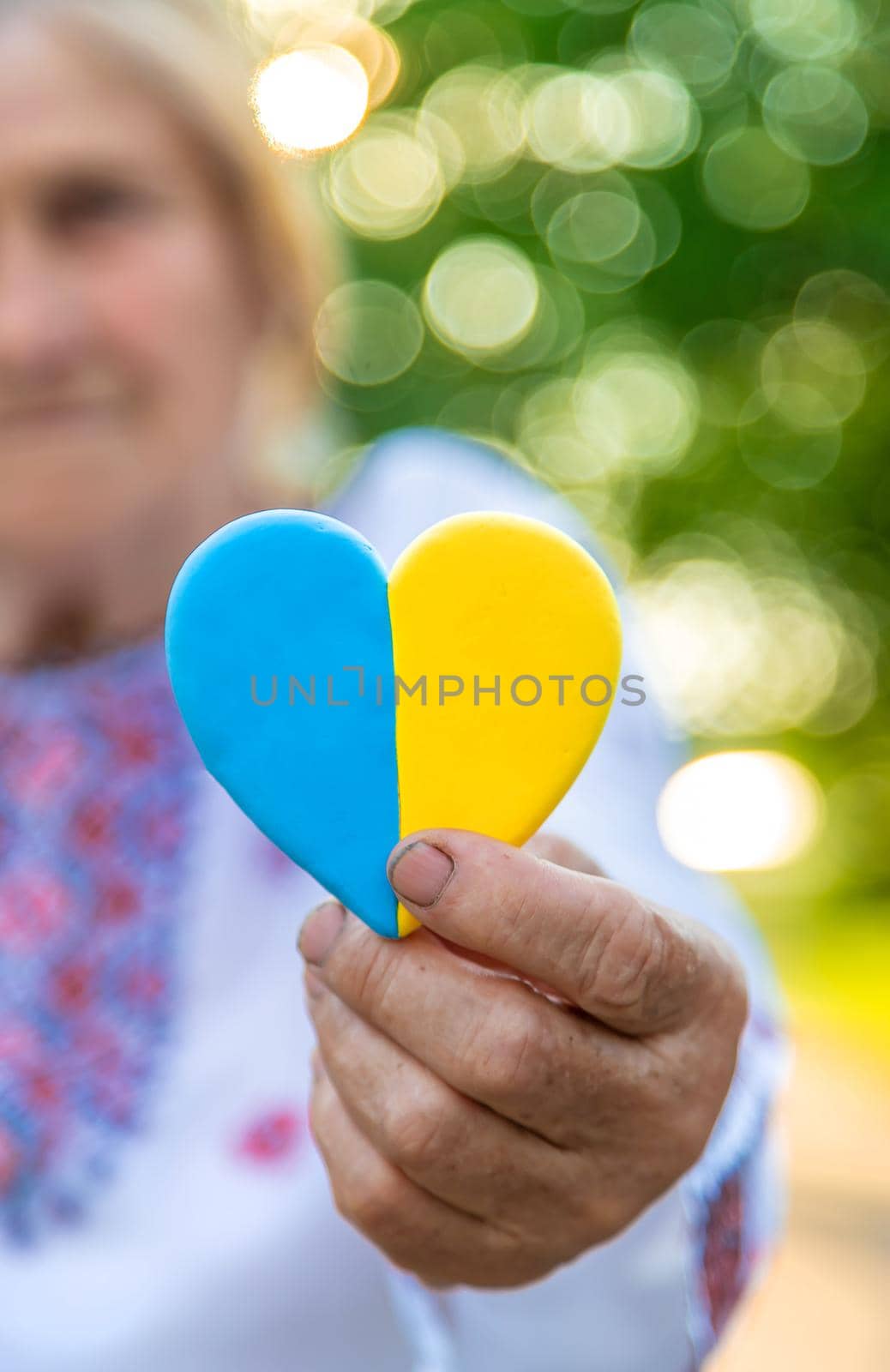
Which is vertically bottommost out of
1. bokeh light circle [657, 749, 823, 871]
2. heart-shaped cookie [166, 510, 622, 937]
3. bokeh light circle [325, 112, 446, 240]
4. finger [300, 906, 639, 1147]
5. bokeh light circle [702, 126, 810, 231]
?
bokeh light circle [657, 749, 823, 871]

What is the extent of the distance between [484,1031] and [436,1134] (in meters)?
0.06

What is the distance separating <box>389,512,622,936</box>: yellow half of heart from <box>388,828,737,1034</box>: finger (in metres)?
0.05

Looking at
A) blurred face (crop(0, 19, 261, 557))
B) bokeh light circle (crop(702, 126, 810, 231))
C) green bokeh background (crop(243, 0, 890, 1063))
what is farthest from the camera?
bokeh light circle (crop(702, 126, 810, 231))

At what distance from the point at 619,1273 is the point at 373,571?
0.46 meters

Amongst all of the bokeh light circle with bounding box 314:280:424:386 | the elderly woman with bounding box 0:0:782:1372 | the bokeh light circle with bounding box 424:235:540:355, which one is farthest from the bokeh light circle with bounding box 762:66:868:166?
the elderly woman with bounding box 0:0:782:1372

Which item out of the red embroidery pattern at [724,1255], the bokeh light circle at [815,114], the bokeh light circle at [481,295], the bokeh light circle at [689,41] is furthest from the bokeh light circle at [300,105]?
the bokeh light circle at [815,114]

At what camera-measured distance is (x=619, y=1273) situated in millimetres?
698

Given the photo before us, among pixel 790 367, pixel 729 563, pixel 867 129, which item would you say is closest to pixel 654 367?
pixel 790 367

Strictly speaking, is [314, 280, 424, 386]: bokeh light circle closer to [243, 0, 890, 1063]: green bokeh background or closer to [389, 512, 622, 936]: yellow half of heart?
[243, 0, 890, 1063]: green bokeh background

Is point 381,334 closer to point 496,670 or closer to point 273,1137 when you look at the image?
point 273,1137

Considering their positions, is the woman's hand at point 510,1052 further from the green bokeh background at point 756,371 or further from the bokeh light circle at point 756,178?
the bokeh light circle at point 756,178

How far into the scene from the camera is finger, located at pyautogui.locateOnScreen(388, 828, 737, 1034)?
47 centimetres

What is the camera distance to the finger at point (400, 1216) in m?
0.54

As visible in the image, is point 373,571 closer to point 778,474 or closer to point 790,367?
point 790,367
